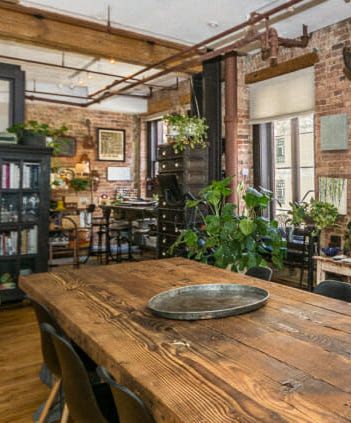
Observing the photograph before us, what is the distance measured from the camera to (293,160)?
5586 mm

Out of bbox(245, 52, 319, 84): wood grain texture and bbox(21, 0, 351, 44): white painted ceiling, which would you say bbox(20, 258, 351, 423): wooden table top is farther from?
bbox(245, 52, 319, 84): wood grain texture

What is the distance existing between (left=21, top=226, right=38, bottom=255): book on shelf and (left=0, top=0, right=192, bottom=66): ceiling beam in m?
2.07

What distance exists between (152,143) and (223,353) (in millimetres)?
8121

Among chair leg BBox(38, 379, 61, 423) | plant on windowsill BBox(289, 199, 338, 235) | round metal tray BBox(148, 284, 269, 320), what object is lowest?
chair leg BBox(38, 379, 61, 423)

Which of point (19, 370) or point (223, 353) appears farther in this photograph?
point (19, 370)

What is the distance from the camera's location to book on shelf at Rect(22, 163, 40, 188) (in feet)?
15.4

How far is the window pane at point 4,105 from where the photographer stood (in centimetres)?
504

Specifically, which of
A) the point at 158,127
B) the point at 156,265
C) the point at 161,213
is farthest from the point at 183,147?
the point at 158,127

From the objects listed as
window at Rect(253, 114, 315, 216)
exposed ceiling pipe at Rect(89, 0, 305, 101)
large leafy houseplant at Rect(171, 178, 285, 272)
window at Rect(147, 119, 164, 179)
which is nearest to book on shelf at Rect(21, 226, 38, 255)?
large leafy houseplant at Rect(171, 178, 285, 272)

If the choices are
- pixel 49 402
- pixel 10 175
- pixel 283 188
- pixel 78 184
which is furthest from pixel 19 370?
pixel 78 184

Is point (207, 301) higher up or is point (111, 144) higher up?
point (111, 144)

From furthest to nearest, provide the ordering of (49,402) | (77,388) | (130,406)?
(49,402) < (77,388) < (130,406)

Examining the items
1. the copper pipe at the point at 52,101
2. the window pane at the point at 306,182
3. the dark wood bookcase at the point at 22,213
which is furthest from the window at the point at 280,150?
the copper pipe at the point at 52,101

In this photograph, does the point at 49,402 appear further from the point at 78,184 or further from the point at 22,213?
the point at 78,184
